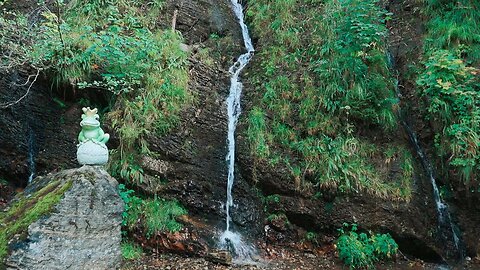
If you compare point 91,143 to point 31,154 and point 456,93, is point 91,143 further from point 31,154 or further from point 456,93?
point 456,93

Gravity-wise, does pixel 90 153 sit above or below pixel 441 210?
above

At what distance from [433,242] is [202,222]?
12.2 ft

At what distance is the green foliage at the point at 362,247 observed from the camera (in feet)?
17.2

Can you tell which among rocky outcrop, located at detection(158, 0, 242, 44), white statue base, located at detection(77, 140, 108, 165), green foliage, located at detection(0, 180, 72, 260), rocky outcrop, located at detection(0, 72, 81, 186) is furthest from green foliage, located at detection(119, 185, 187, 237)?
rocky outcrop, located at detection(158, 0, 242, 44)

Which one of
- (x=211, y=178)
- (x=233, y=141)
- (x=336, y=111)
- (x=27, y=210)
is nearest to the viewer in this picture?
(x=27, y=210)

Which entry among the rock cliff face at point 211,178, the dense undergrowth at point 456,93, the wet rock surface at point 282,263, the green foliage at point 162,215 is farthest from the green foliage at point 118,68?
the dense undergrowth at point 456,93

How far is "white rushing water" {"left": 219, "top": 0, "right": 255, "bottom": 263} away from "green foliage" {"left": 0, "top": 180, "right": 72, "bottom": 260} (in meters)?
2.44

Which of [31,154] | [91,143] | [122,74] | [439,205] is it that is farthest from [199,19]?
[439,205]

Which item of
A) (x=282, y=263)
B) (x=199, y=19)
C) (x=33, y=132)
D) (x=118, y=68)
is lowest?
(x=282, y=263)

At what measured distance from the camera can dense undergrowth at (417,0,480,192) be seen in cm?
578

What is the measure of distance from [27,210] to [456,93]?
6721 mm

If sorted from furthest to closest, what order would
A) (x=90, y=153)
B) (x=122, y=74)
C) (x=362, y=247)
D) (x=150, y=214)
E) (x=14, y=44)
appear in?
(x=122, y=74)
(x=14, y=44)
(x=362, y=247)
(x=150, y=214)
(x=90, y=153)

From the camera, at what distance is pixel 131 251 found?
5016 mm

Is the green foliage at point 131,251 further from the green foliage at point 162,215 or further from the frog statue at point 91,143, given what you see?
the frog statue at point 91,143
